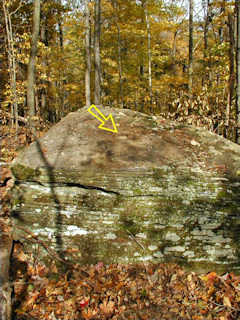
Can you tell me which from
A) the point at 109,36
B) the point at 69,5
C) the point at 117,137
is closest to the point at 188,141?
the point at 117,137

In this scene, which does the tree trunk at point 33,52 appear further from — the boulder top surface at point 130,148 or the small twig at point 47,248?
the small twig at point 47,248

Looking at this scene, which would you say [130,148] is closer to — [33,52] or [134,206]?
[134,206]

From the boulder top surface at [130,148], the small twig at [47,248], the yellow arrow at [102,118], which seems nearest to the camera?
the small twig at [47,248]

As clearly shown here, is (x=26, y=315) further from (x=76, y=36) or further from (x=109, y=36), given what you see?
(x=76, y=36)

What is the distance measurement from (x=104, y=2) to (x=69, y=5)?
222 cm

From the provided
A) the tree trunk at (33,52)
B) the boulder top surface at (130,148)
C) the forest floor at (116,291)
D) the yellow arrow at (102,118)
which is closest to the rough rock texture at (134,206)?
the boulder top surface at (130,148)

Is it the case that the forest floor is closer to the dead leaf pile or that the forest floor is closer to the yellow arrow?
the dead leaf pile

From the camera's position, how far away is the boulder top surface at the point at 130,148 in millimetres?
3729

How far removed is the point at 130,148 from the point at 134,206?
110 centimetres

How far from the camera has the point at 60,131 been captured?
4.51 meters

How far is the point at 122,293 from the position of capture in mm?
3006

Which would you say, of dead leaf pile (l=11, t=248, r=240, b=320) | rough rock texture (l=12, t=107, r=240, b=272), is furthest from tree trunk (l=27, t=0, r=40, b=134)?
dead leaf pile (l=11, t=248, r=240, b=320)

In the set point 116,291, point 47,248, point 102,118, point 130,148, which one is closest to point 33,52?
point 102,118

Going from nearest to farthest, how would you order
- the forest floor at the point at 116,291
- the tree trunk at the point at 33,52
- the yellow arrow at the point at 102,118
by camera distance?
the forest floor at the point at 116,291 < the yellow arrow at the point at 102,118 < the tree trunk at the point at 33,52
